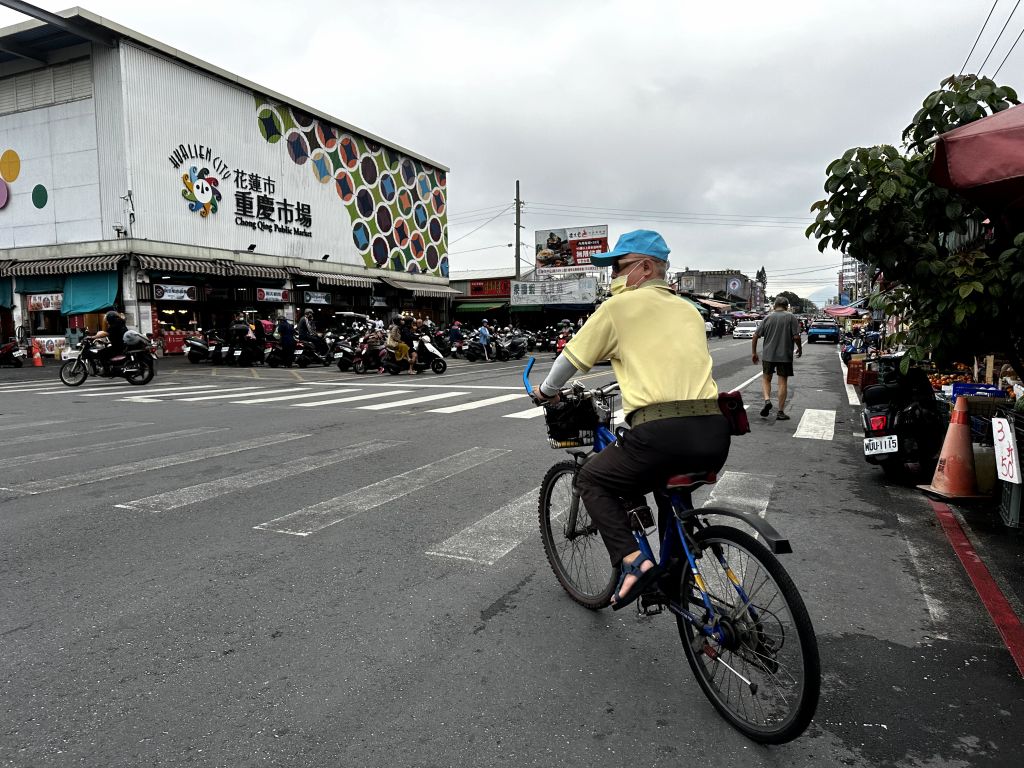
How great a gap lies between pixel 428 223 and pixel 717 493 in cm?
4145

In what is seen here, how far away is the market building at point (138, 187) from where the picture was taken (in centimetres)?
2442

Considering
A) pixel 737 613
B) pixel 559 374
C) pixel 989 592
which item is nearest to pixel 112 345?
pixel 559 374

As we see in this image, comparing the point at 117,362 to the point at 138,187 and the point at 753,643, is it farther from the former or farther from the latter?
the point at 753,643

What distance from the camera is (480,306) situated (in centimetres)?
4956

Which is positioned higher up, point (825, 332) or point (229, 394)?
point (825, 332)

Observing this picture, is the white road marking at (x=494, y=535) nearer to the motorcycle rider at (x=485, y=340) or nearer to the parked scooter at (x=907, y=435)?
the parked scooter at (x=907, y=435)

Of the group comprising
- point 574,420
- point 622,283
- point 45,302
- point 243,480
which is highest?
point 45,302

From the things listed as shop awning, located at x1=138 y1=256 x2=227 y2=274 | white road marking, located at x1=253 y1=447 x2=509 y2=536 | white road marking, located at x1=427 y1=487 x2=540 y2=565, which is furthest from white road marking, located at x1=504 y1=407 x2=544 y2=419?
shop awning, located at x1=138 y1=256 x2=227 y2=274

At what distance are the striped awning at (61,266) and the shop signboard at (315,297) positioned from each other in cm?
971

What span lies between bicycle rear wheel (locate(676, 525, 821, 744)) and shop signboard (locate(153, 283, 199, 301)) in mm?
27207

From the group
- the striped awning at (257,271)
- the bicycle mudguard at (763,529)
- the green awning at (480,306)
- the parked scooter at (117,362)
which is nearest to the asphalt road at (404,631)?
the bicycle mudguard at (763,529)

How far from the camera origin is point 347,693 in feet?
9.09

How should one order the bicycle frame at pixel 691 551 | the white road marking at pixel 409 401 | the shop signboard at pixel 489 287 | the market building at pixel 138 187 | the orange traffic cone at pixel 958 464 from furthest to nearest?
the shop signboard at pixel 489 287 < the market building at pixel 138 187 < the white road marking at pixel 409 401 < the orange traffic cone at pixel 958 464 < the bicycle frame at pixel 691 551

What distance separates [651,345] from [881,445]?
4.73m
